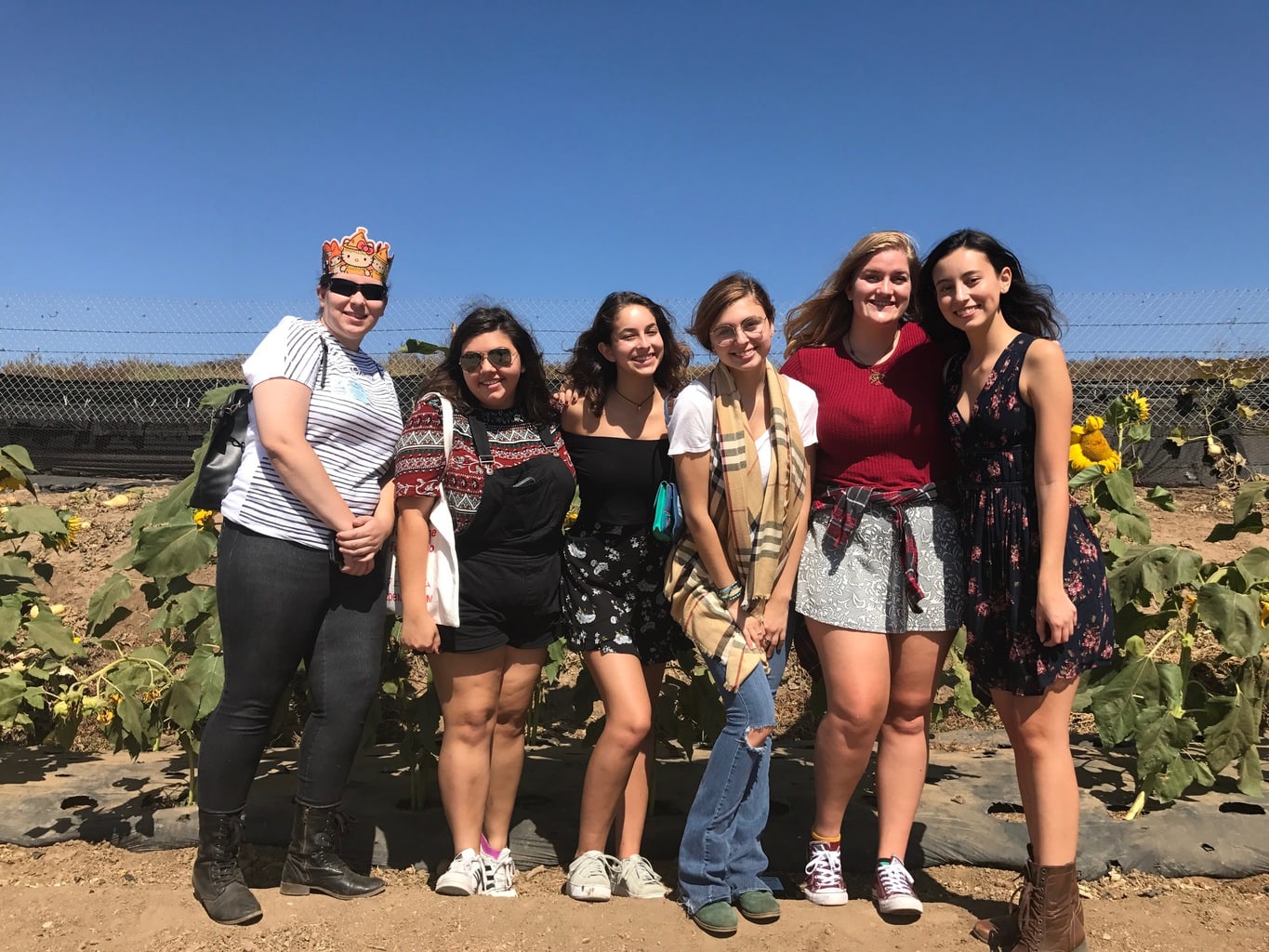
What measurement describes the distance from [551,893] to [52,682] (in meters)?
2.40

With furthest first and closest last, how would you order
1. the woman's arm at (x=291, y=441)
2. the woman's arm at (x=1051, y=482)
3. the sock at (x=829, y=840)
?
the sock at (x=829, y=840) < the woman's arm at (x=291, y=441) < the woman's arm at (x=1051, y=482)

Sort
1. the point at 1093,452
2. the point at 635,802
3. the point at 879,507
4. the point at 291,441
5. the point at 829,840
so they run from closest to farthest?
the point at 291,441 < the point at 879,507 < the point at 829,840 < the point at 635,802 < the point at 1093,452

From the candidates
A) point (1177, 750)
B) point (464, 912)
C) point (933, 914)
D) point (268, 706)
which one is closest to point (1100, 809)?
point (1177, 750)

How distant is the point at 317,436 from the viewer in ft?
8.20

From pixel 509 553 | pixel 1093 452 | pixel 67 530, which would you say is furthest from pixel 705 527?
pixel 67 530

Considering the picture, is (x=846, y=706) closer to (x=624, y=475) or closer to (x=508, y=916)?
(x=624, y=475)

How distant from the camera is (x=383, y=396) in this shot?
8.65 ft

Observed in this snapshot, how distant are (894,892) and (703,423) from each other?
51.0 inches

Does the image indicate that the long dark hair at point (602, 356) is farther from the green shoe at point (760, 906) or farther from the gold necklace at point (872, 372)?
the green shoe at point (760, 906)

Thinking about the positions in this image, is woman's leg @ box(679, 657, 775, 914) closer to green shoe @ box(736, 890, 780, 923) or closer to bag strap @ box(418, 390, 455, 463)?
green shoe @ box(736, 890, 780, 923)

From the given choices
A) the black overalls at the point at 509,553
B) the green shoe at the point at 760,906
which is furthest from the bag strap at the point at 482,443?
the green shoe at the point at 760,906

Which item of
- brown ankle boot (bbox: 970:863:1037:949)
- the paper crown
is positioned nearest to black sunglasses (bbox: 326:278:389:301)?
the paper crown

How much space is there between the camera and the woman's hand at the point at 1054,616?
7.47 ft

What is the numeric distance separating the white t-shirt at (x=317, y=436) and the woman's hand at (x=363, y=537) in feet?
0.16
